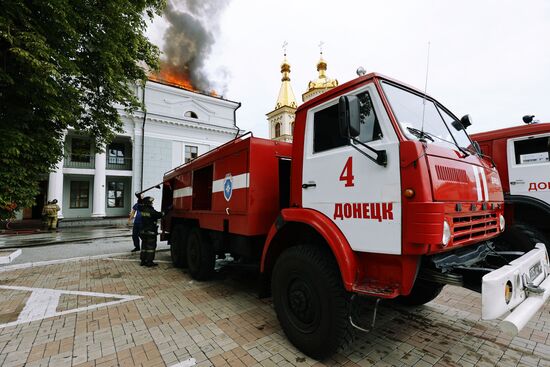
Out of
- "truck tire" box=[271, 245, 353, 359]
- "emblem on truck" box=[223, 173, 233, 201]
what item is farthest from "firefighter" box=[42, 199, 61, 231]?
"truck tire" box=[271, 245, 353, 359]

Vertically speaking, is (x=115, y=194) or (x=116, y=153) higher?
(x=116, y=153)

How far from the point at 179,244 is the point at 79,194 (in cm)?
2033

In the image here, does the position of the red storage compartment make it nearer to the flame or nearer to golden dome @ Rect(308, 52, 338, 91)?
the flame

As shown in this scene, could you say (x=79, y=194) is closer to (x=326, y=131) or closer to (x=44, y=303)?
(x=44, y=303)

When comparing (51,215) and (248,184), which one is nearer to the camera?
(248,184)

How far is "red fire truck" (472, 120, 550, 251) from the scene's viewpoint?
4.46 meters

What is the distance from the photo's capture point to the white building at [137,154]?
20031 millimetres

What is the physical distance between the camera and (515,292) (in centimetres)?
209

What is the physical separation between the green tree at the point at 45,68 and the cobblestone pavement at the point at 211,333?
2663 millimetres

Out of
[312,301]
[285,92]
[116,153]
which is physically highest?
[285,92]

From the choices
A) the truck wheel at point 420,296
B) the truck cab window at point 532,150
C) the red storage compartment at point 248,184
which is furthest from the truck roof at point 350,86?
the truck cab window at point 532,150

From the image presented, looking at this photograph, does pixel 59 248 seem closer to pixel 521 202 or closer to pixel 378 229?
pixel 378 229

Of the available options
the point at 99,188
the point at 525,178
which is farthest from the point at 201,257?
the point at 99,188

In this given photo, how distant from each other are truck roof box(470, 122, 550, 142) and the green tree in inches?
340
